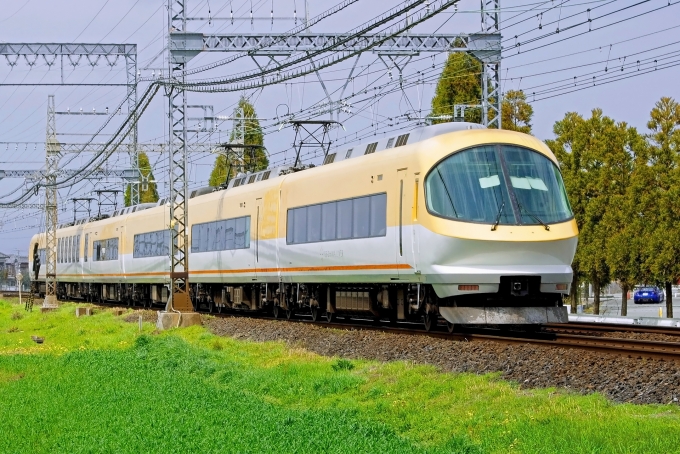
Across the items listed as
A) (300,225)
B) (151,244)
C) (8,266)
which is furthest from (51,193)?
(8,266)

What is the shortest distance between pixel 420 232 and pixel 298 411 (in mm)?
6766

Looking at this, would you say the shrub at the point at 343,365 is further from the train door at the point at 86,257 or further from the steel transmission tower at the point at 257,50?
the train door at the point at 86,257

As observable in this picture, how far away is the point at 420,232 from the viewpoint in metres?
17.8

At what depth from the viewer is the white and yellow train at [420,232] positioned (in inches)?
685

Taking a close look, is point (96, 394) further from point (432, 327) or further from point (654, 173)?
point (654, 173)

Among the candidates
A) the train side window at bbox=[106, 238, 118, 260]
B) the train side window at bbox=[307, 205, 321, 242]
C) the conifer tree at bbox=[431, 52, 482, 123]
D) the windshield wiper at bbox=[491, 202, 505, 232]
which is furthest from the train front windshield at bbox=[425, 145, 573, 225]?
the train side window at bbox=[106, 238, 118, 260]

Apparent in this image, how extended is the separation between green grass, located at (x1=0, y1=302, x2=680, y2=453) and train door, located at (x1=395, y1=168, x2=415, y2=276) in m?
2.59

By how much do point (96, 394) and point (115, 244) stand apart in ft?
92.6

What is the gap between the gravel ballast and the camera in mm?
11133

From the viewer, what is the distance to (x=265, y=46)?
96.4 ft

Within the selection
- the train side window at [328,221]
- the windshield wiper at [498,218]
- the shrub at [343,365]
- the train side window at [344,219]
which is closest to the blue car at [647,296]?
the train side window at [328,221]

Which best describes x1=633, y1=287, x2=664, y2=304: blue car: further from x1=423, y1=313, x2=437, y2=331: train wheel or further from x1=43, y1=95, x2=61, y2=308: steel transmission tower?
x1=423, y1=313, x2=437, y2=331: train wheel

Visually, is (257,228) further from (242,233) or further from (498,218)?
(498,218)

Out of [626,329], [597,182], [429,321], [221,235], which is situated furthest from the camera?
[597,182]
